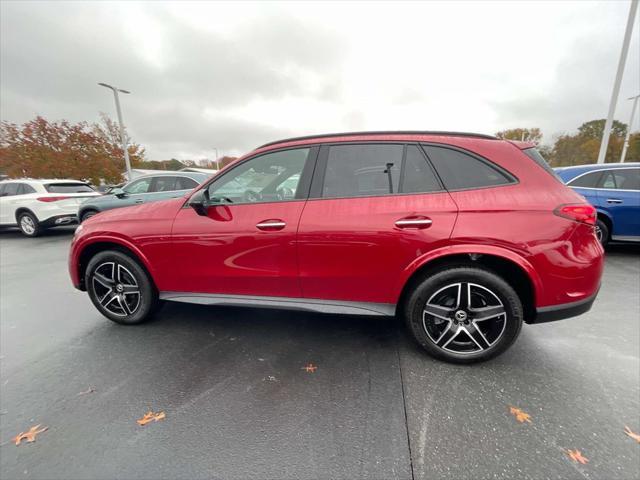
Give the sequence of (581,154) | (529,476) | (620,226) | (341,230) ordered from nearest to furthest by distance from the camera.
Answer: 1. (529,476)
2. (341,230)
3. (620,226)
4. (581,154)

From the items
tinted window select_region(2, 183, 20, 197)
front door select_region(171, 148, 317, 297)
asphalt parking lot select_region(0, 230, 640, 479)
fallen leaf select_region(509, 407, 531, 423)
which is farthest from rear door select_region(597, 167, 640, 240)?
tinted window select_region(2, 183, 20, 197)

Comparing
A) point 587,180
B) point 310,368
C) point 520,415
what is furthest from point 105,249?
point 587,180

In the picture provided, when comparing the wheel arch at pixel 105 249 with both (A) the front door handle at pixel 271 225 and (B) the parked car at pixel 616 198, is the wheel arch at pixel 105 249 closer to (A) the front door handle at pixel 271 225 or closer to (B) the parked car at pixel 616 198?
(A) the front door handle at pixel 271 225

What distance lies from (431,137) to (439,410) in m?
2.03

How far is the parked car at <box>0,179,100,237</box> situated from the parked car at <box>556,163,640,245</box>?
12.4m

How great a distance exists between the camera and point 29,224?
788 centimetres

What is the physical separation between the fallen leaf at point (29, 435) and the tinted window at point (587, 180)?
8228mm

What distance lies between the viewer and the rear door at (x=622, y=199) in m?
4.88

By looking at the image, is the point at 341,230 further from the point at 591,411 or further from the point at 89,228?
the point at 89,228

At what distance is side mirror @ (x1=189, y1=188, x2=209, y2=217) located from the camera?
2.40 m

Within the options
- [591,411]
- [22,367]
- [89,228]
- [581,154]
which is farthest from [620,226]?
[581,154]

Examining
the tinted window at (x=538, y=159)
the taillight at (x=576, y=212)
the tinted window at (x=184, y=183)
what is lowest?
the taillight at (x=576, y=212)

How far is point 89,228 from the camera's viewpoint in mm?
2850

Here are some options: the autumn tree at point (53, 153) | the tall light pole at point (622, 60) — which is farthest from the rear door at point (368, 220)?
the autumn tree at point (53, 153)
